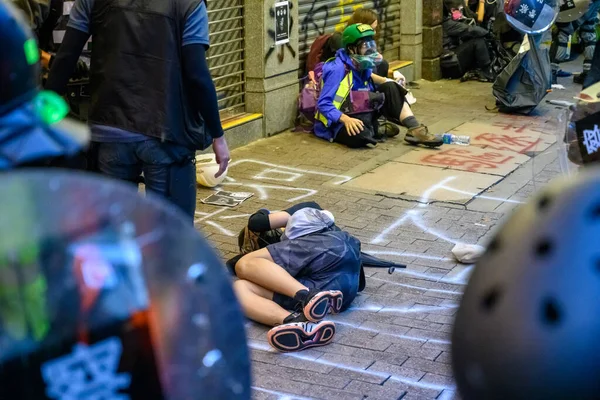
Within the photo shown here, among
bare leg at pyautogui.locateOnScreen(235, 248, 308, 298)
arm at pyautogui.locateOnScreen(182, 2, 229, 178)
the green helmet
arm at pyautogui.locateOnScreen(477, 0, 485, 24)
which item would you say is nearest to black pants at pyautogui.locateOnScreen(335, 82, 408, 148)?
the green helmet

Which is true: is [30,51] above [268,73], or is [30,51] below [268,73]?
above

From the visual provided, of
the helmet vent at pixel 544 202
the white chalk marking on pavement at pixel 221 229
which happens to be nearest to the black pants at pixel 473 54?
the white chalk marking on pavement at pixel 221 229

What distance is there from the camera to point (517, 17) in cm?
955

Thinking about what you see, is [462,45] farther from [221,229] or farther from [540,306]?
[540,306]

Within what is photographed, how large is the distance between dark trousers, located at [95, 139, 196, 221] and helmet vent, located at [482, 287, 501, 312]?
3745 mm

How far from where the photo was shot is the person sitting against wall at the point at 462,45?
12633 millimetres

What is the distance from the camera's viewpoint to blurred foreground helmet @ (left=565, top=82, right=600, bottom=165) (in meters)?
2.89

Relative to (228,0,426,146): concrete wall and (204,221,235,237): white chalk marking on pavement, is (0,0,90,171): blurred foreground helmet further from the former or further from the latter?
(228,0,426,146): concrete wall

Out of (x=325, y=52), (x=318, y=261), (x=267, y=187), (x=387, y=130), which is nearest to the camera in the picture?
(x=318, y=261)

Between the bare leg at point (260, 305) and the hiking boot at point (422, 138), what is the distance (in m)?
4.13

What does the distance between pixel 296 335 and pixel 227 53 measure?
4.86 meters

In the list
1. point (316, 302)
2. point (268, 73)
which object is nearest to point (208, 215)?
point (316, 302)

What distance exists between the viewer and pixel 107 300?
4.10ft

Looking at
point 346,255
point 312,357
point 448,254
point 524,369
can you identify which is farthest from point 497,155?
point 524,369
